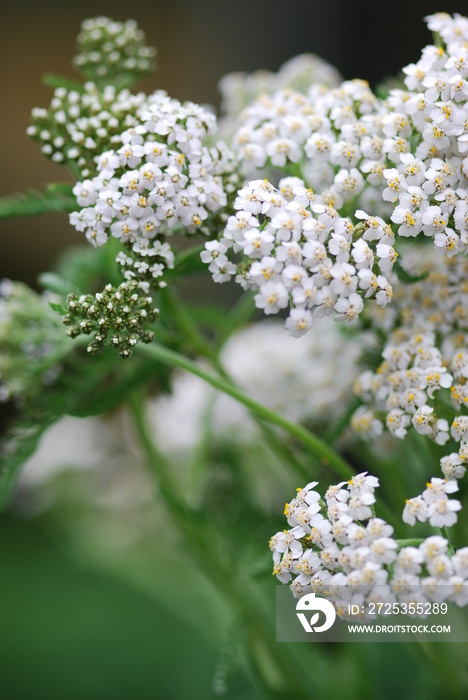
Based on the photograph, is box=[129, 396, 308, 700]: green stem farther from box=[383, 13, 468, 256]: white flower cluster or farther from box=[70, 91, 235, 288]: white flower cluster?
box=[383, 13, 468, 256]: white flower cluster

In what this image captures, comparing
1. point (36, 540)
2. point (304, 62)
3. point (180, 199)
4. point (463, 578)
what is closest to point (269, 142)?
point (180, 199)

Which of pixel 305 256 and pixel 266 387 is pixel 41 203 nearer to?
pixel 305 256

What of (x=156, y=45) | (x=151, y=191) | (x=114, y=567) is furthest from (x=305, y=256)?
(x=156, y=45)

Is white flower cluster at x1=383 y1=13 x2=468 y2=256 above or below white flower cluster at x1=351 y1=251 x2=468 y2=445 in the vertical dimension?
above

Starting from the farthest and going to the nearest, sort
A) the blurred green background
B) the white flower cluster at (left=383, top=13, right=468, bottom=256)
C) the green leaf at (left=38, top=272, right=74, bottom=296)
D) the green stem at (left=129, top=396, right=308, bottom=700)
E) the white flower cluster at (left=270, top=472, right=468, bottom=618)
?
the blurred green background → the green stem at (left=129, top=396, right=308, bottom=700) → the green leaf at (left=38, top=272, right=74, bottom=296) → the white flower cluster at (left=383, top=13, right=468, bottom=256) → the white flower cluster at (left=270, top=472, right=468, bottom=618)

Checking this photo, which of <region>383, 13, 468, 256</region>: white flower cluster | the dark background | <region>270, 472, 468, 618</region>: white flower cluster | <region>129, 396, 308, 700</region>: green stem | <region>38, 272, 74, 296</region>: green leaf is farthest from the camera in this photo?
the dark background

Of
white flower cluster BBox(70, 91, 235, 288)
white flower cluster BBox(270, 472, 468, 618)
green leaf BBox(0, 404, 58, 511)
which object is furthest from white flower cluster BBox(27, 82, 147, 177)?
white flower cluster BBox(270, 472, 468, 618)
